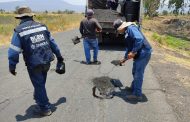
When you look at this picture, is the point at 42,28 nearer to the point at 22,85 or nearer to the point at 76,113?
the point at 76,113

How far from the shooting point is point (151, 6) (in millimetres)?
54375

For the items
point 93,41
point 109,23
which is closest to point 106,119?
point 93,41

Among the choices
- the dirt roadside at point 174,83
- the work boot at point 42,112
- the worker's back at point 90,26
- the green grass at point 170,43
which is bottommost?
the green grass at point 170,43

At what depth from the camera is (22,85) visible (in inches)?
363

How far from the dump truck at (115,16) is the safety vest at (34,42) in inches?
375

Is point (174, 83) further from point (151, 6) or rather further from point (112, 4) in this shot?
point (151, 6)

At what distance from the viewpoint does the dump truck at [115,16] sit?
15945 millimetres

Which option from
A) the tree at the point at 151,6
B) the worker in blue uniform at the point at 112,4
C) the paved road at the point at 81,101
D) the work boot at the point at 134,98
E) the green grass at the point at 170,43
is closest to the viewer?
the paved road at the point at 81,101

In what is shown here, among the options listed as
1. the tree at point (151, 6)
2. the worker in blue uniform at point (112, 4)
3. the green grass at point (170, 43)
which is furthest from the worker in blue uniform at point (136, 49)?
the tree at point (151, 6)

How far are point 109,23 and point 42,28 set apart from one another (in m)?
9.71

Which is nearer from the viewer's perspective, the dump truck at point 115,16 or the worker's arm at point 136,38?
the worker's arm at point 136,38

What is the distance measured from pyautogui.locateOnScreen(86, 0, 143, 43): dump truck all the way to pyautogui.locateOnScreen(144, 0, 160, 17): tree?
35.8m

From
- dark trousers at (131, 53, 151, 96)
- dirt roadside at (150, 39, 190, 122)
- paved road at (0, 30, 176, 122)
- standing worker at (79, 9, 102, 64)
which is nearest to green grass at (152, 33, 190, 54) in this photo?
dirt roadside at (150, 39, 190, 122)

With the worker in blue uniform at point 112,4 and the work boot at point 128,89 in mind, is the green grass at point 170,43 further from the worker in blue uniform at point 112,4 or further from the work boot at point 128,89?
the work boot at point 128,89
